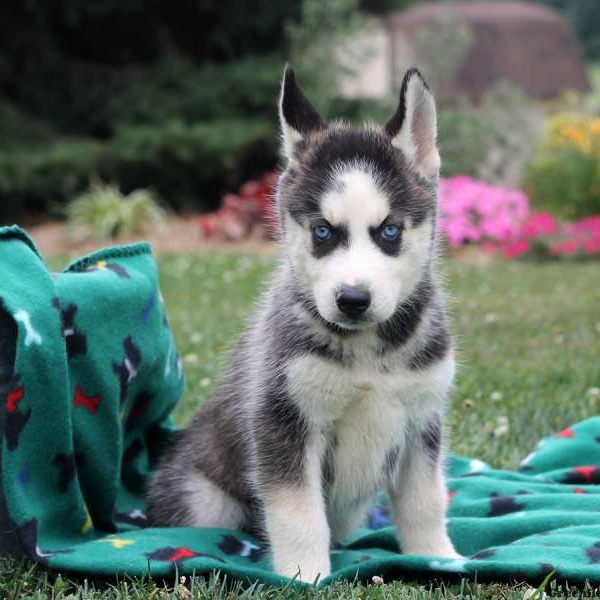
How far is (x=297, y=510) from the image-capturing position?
328 centimetres

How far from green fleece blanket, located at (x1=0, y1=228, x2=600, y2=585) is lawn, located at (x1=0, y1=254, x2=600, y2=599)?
12 cm

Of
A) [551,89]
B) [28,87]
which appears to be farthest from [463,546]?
[551,89]

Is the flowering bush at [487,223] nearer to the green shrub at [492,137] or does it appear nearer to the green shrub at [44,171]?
the green shrub at [492,137]

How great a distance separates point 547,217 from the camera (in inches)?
492

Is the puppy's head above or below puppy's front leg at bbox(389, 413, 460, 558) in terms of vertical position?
above

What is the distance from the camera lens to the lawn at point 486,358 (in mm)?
3213

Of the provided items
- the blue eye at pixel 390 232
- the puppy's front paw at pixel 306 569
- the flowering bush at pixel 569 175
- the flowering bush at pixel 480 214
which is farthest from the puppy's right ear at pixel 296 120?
the flowering bush at pixel 569 175

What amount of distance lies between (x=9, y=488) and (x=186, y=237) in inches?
437

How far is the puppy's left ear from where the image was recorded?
3.40 m

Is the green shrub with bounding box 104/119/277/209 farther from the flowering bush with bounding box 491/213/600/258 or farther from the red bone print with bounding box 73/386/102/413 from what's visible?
the red bone print with bounding box 73/386/102/413

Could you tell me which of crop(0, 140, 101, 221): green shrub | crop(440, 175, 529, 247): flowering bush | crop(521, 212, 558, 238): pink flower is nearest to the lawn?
crop(521, 212, 558, 238): pink flower

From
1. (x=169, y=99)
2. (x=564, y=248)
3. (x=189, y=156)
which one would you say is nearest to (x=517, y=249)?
(x=564, y=248)

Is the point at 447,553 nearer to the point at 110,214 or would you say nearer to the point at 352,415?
the point at 352,415

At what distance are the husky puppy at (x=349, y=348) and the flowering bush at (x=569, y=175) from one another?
10132 millimetres
